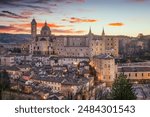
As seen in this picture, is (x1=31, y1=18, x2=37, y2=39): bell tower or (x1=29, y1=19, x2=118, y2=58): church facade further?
(x1=29, y1=19, x2=118, y2=58): church facade

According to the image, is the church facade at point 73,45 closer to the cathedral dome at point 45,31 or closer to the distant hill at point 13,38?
the cathedral dome at point 45,31

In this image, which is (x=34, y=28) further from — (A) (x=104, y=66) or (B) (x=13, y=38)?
(A) (x=104, y=66)

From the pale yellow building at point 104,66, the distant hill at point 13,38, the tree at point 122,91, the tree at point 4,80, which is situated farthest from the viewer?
the pale yellow building at point 104,66

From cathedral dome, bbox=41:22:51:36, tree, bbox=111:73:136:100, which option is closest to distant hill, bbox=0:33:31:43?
cathedral dome, bbox=41:22:51:36

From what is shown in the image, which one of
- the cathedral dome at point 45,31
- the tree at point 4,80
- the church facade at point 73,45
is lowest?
the tree at point 4,80

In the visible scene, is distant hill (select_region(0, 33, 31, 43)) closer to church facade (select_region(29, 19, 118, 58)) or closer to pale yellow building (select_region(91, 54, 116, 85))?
church facade (select_region(29, 19, 118, 58))

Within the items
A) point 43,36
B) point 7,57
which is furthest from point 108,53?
point 7,57

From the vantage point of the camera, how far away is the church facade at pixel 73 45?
5730 mm

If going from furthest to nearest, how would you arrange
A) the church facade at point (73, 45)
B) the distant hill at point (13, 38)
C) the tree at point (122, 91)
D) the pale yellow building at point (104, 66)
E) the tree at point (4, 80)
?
the church facade at point (73, 45), the pale yellow building at point (104, 66), the distant hill at point (13, 38), the tree at point (4, 80), the tree at point (122, 91)

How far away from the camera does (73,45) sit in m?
6.26

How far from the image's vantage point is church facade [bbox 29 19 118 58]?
573cm

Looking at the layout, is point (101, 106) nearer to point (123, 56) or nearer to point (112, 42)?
point (112, 42)

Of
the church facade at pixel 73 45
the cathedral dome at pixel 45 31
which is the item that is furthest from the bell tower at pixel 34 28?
the cathedral dome at pixel 45 31

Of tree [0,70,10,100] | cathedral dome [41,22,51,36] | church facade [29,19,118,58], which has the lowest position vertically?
tree [0,70,10,100]
